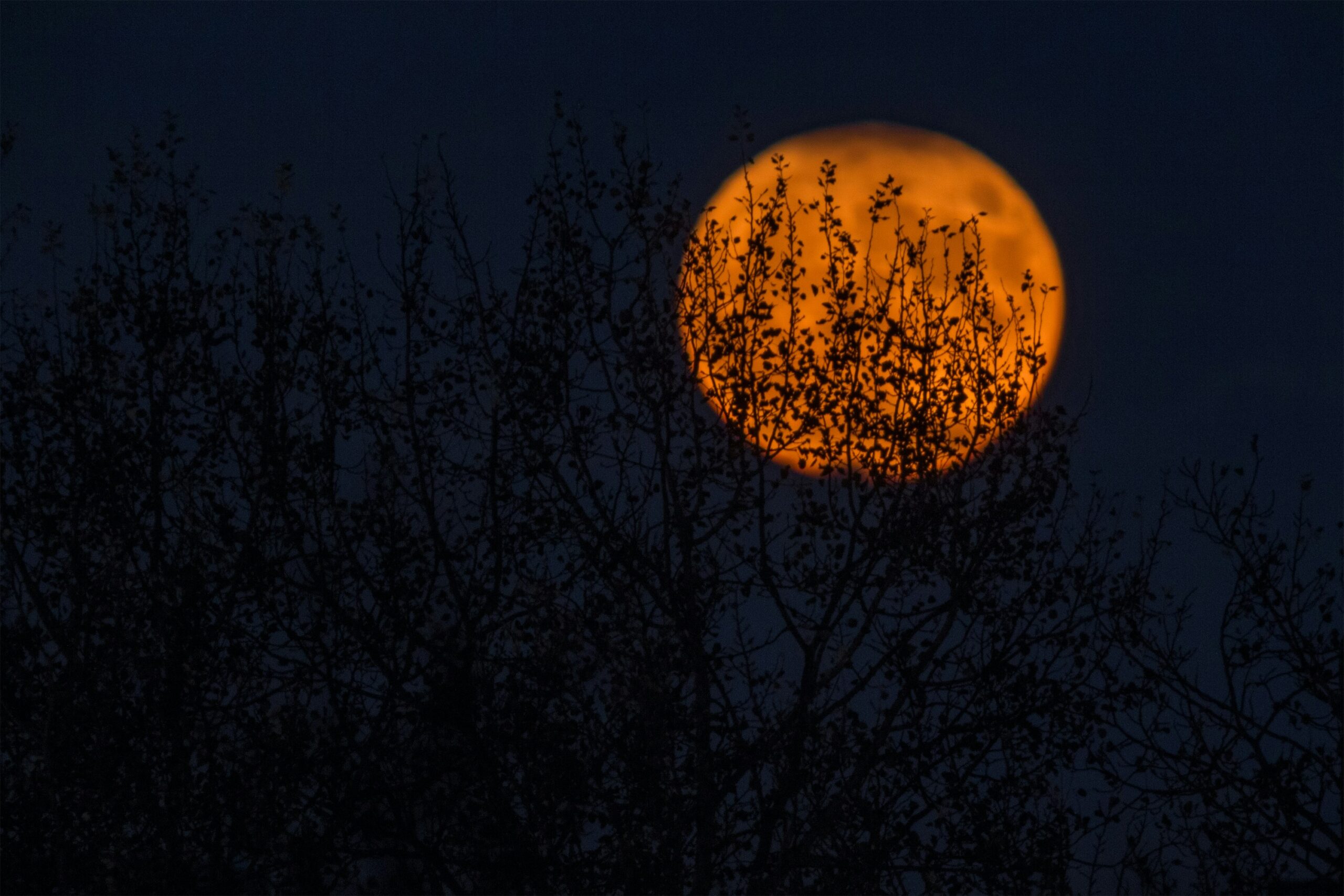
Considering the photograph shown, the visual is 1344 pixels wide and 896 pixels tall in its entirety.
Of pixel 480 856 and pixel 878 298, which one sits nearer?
pixel 480 856

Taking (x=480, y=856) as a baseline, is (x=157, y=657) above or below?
above

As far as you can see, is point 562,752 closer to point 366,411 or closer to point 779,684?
point 779,684

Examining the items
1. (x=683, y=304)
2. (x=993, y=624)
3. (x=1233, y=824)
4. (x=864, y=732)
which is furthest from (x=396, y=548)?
(x=1233, y=824)

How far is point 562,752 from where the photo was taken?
12203 millimetres

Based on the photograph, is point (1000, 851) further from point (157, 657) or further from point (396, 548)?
point (157, 657)

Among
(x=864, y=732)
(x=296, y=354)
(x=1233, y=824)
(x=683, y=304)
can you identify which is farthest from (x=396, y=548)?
(x=1233, y=824)

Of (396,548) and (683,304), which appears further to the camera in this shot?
(683,304)

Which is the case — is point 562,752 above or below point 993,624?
below

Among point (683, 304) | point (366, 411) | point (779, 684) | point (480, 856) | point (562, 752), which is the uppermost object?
point (683, 304)

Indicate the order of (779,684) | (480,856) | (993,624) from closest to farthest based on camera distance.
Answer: (480,856)
(779,684)
(993,624)

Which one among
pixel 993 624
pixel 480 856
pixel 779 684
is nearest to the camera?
pixel 480 856

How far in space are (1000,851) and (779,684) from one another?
2688 millimetres

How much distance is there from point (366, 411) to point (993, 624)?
626 centimetres

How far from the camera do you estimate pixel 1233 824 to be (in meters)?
13.3
